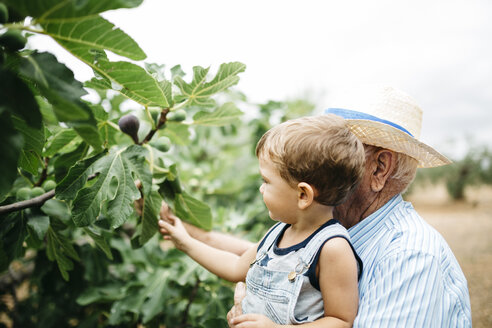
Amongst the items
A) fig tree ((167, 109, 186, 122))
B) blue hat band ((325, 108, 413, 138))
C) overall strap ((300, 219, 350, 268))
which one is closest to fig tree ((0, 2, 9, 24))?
fig tree ((167, 109, 186, 122))

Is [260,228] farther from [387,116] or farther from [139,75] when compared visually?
[139,75]

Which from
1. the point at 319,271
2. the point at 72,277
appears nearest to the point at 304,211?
the point at 319,271

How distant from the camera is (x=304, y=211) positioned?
1271 mm

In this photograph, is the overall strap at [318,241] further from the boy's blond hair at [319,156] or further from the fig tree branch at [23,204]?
the fig tree branch at [23,204]

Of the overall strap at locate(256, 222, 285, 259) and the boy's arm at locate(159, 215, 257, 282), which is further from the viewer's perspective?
the boy's arm at locate(159, 215, 257, 282)

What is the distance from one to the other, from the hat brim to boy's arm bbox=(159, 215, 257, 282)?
25.8 inches

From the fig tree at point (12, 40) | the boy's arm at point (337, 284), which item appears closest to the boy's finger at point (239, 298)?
the boy's arm at point (337, 284)

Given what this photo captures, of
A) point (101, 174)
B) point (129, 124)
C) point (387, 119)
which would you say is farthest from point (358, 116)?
point (101, 174)

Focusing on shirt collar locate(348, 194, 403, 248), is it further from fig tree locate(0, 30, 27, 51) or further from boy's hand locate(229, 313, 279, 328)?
fig tree locate(0, 30, 27, 51)

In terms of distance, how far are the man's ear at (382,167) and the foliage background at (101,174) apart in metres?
0.69

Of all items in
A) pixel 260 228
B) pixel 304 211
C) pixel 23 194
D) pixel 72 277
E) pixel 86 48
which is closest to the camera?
pixel 86 48

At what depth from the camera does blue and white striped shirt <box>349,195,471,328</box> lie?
1144 millimetres

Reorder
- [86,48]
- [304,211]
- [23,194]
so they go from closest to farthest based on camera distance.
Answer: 1. [86,48]
2. [304,211]
3. [23,194]

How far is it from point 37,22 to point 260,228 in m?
2.16
